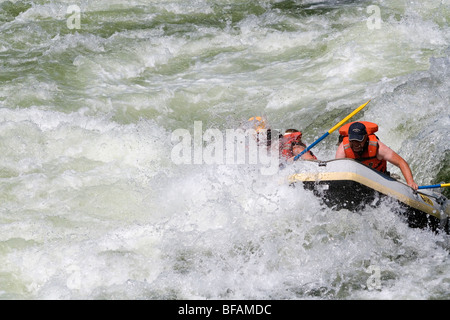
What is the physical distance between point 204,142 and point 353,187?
2.56 meters

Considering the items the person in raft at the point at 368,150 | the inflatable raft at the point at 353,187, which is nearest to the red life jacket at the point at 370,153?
the person in raft at the point at 368,150

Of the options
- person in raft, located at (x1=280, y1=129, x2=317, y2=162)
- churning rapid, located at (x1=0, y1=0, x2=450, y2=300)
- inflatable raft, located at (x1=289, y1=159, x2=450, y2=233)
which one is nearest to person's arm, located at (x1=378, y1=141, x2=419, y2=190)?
inflatable raft, located at (x1=289, y1=159, x2=450, y2=233)

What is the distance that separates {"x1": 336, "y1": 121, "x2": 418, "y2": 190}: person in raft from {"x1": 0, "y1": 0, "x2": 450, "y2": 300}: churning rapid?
601mm

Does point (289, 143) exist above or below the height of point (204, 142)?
above

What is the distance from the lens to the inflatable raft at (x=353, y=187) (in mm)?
5211

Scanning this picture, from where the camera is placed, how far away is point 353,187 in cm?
520

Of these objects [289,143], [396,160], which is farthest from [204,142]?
[396,160]

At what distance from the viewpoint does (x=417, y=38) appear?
9.30 meters

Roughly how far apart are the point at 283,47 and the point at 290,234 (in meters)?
5.26

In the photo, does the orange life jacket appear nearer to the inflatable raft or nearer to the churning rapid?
the churning rapid

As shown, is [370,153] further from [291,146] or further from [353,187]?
[291,146]

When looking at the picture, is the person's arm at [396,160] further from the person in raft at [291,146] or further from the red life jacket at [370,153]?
the person in raft at [291,146]

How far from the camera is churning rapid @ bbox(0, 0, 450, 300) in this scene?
4.86 m
